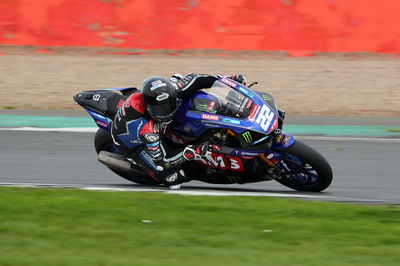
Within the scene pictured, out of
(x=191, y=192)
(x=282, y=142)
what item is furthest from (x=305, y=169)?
(x=191, y=192)

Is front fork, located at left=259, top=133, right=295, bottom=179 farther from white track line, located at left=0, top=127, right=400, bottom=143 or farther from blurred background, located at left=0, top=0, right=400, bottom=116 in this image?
blurred background, located at left=0, top=0, right=400, bottom=116

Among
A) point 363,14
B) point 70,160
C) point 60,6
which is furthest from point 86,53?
point 70,160

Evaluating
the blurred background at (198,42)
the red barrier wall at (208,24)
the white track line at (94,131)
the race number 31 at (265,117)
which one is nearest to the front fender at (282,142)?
the race number 31 at (265,117)

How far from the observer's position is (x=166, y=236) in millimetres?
6422

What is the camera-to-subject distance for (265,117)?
25.2ft

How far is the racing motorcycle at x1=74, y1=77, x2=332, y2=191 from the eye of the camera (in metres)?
7.72

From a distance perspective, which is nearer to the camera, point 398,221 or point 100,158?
point 398,221

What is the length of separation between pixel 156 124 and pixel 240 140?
95cm

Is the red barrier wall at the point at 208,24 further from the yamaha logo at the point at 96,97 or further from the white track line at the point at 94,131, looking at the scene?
the yamaha logo at the point at 96,97

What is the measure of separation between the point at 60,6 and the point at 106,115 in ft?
35.6

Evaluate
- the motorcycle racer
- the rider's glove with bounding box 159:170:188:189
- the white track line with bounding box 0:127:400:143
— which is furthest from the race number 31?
the white track line with bounding box 0:127:400:143

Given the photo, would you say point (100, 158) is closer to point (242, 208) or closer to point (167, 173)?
point (167, 173)

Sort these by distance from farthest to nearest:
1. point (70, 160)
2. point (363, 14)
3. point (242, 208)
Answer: point (363, 14) < point (70, 160) < point (242, 208)

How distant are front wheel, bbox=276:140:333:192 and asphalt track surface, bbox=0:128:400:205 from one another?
0.12 m
